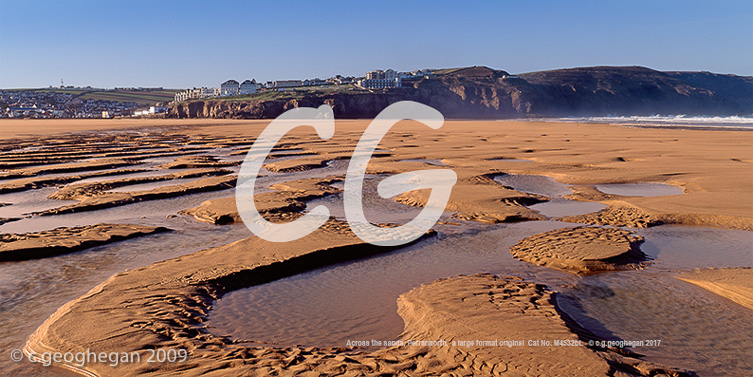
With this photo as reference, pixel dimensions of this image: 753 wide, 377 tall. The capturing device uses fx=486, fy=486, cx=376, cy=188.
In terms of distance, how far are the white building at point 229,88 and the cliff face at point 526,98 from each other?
35.3 m

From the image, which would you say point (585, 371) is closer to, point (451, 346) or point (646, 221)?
point (451, 346)

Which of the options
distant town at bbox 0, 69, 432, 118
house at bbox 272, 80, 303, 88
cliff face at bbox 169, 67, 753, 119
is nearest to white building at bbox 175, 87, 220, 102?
distant town at bbox 0, 69, 432, 118

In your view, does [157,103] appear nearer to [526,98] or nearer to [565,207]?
[526,98]

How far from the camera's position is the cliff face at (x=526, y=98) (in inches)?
4562

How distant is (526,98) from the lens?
14138cm

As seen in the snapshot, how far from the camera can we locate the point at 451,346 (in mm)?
5012

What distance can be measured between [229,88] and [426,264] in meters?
159

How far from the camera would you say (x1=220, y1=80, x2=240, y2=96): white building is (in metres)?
156

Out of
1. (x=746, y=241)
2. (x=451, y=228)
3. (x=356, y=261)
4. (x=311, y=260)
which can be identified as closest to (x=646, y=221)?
(x=746, y=241)

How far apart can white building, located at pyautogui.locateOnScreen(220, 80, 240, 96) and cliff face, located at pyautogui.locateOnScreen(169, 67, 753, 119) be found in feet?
116

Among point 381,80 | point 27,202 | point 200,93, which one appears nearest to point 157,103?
point 200,93

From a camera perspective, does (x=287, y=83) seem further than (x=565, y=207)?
Yes

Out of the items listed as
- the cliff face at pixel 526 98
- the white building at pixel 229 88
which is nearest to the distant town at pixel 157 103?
the white building at pixel 229 88

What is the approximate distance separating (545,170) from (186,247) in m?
14.4
